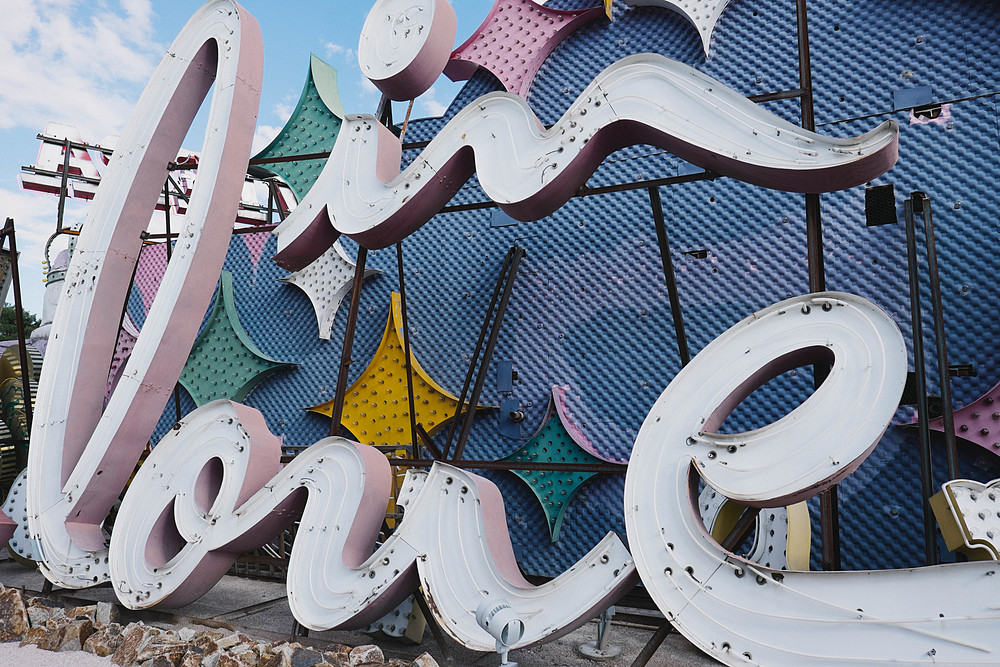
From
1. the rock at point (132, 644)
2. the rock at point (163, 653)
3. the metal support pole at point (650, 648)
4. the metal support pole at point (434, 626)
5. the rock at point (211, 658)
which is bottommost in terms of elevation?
the rock at point (132, 644)

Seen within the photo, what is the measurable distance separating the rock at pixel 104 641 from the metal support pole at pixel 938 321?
17.1 ft

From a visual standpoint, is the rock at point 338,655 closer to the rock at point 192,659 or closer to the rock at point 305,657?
the rock at point 305,657

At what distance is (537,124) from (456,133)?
0.52 metres

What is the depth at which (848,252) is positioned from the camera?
17.9 ft

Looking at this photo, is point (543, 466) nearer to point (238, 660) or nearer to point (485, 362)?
point (485, 362)

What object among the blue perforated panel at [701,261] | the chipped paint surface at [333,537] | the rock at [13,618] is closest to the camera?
the chipped paint surface at [333,537]

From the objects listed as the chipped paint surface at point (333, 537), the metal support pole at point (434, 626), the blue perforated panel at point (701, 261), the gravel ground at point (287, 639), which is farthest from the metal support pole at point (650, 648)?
the blue perforated panel at point (701, 261)

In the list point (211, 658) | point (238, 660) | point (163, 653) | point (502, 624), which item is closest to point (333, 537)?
point (238, 660)

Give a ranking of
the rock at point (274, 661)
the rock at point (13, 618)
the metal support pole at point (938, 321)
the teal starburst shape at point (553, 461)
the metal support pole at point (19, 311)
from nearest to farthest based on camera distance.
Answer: the rock at point (274, 661)
the metal support pole at point (938, 321)
the rock at point (13, 618)
the teal starburst shape at point (553, 461)
the metal support pole at point (19, 311)

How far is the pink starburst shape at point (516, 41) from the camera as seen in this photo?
6.67m

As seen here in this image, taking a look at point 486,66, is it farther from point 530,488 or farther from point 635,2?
point 530,488

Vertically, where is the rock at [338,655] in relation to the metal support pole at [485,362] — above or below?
below

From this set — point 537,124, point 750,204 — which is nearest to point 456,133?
point 537,124

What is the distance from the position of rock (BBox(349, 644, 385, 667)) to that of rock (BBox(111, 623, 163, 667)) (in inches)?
52.1
